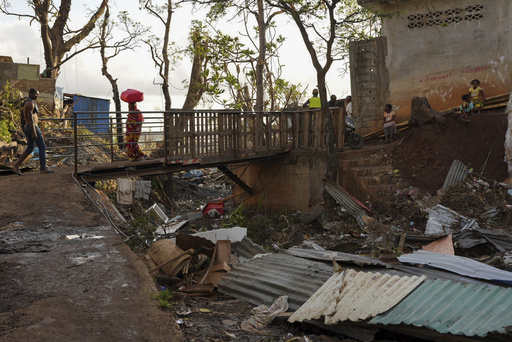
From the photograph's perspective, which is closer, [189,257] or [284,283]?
[284,283]

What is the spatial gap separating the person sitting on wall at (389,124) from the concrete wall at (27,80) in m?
11.6

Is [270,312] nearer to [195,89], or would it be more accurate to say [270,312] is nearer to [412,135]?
[412,135]

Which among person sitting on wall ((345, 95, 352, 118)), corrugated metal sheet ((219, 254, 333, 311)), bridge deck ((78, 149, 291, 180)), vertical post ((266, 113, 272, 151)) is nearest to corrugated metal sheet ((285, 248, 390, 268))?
corrugated metal sheet ((219, 254, 333, 311))

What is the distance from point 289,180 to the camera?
1386cm

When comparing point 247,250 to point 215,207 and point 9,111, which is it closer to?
point 215,207

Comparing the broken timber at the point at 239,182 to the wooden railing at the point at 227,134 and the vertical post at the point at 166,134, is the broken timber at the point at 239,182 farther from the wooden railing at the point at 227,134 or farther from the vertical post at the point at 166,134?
the vertical post at the point at 166,134

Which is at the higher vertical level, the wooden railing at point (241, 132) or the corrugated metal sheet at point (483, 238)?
the wooden railing at point (241, 132)

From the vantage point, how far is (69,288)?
440 cm

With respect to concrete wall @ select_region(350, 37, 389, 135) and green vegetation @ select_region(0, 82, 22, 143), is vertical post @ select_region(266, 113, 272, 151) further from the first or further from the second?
green vegetation @ select_region(0, 82, 22, 143)

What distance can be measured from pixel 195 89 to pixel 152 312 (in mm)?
18101

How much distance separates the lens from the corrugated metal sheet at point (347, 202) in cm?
1138

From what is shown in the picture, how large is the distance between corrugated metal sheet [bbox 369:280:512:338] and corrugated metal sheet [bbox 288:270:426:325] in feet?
0.28

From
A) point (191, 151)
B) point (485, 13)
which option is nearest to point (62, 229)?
point (191, 151)

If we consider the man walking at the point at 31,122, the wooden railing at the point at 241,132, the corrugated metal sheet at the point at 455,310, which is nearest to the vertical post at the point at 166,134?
the wooden railing at the point at 241,132
